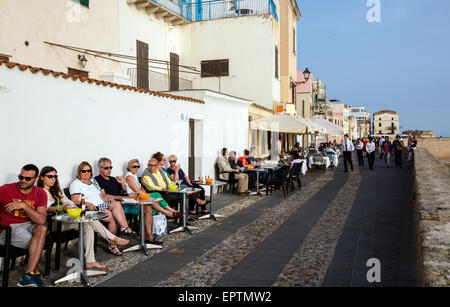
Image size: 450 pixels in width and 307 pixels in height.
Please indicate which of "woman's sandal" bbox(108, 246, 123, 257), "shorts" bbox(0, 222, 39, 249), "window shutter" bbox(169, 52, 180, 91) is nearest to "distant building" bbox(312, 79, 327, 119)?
"window shutter" bbox(169, 52, 180, 91)

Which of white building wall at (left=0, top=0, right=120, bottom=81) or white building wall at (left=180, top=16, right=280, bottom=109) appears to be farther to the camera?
white building wall at (left=180, top=16, right=280, bottom=109)

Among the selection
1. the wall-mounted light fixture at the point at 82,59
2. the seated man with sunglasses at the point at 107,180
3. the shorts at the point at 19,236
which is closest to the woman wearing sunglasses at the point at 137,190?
the seated man with sunglasses at the point at 107,180

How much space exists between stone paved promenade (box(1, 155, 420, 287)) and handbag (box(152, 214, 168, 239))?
21cm

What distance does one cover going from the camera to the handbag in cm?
669

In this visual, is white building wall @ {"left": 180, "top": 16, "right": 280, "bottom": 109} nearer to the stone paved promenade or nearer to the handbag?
the stone paved promenade

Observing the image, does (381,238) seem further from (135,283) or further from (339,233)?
(135,283)

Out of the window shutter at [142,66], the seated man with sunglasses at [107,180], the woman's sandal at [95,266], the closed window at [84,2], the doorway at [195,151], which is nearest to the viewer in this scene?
the woman's sandal at [95,266]

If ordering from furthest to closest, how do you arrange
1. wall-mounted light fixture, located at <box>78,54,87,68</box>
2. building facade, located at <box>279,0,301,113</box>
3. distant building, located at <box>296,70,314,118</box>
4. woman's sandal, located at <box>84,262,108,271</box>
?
1. distant building, located at <box>296,70,314,118</box>
2. building facade, located at <box>279,0,301,113</box>
3. wall-mounted light fixture, located at <box>78,54,87,68</box>
4. woman's sandal, located at <box>84,262,108,271</box>

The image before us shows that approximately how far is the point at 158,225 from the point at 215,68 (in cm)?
1401

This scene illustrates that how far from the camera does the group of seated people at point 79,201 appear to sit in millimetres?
4621

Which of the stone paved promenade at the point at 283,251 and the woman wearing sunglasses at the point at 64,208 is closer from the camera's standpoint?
the stone paved promenade at the point at 283,251

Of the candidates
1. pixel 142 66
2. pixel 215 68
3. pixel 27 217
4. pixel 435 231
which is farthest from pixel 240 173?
pixel 215 68

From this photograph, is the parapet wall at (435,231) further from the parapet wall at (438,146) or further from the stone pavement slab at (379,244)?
the parapet wall at (438,146)
